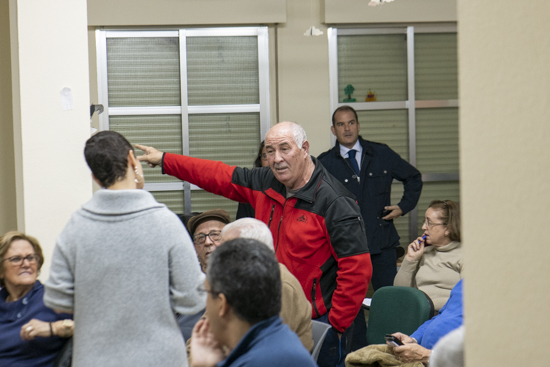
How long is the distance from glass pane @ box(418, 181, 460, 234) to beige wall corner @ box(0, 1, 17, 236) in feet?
12.2

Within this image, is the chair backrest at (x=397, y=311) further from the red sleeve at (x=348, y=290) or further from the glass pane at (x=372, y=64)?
the glass pane at (x=372, y=64)

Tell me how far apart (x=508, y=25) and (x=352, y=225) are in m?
1.55

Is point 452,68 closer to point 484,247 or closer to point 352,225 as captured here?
point 352,225

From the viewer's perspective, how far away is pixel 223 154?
5504 mm

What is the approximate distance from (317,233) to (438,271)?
3.90 feet

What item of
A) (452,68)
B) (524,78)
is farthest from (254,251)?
(452,68)

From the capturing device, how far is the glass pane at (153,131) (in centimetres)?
543

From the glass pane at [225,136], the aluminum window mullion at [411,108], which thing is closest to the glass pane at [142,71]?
the glass pane at [225,136]

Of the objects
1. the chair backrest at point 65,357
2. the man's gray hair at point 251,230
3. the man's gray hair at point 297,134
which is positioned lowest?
the chair backrest at point 65,357

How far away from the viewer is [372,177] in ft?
15.7

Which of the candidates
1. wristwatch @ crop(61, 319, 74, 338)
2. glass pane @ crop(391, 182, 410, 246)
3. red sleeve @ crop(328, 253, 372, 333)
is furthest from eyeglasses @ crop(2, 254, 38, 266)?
glass pane @ crop(391, 182, 410, 246)

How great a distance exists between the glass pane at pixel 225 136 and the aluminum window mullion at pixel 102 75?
81 cm

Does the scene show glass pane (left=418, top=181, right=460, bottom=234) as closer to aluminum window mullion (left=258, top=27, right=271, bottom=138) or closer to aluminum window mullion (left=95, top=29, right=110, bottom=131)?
aluminum window mullion (left=258, top=27, right=271, bottom=138)

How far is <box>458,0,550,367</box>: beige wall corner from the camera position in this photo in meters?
1.09
